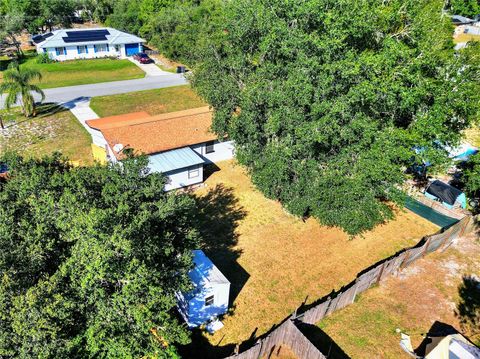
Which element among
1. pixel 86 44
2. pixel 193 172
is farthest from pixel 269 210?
pixel 86 44

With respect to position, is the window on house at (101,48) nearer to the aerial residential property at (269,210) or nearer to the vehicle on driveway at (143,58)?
the vehicle on driveway at (143,58)

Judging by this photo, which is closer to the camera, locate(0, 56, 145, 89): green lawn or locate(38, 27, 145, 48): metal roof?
locate(0, 56, 145, 89): green lawn

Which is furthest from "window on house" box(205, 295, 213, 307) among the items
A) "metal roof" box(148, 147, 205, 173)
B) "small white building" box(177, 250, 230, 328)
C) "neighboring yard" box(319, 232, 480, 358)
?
"metal roof" box(148, 147, 205, 173)

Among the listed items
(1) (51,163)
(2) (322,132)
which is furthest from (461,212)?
(1) (51,163)

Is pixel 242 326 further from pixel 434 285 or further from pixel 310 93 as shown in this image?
pixel 310 93

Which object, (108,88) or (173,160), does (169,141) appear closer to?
(173,160)

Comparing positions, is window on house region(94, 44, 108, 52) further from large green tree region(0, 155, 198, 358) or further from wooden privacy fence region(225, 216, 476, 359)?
wooden privacy fence region(225, 216, 476, 359)
